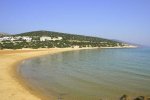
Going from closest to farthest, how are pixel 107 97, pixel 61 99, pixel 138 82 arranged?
pixel 61 99 → pixel 107 97 → pixel 138 82

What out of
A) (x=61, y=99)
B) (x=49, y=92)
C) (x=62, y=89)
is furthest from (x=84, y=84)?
(x=61, y=99)

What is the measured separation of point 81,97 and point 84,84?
5.49 metres

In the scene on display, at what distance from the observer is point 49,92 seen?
20266mm

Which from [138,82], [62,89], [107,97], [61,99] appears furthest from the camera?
[138,82]

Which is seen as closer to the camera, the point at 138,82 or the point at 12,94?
the point at 12,94

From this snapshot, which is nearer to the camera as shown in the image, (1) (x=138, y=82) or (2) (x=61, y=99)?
(2) (x=61, y=99)

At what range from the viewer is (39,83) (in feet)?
79.7

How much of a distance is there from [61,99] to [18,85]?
606cm

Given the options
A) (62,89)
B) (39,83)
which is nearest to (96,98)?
(62,89)

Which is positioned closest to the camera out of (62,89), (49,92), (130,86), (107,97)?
(107,97)

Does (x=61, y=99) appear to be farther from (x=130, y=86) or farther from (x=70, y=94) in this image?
(x=130, y=86)

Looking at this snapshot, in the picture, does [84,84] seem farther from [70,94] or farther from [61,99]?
[61,99]

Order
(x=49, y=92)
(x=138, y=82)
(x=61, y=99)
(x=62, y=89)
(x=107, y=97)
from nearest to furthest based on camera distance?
1. (x=61, y=99)
2. (x=107, y=97)
3. (x=49, y=92)
4. (x=62, y=89)
5. (x=138, y=82)

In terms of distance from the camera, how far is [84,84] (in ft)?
79.9
